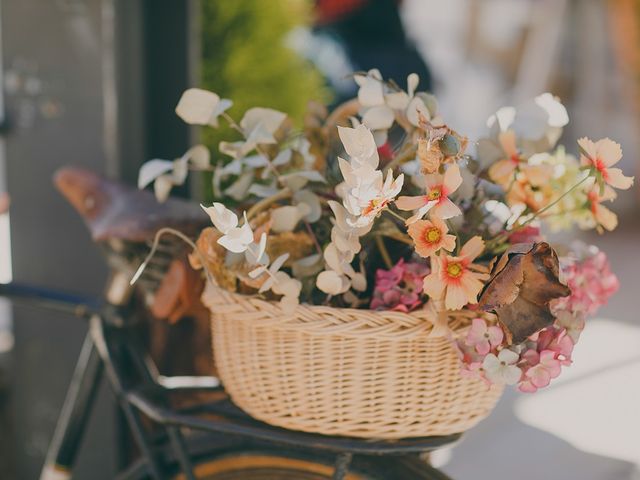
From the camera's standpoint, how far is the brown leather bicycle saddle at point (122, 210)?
1552 millimetres

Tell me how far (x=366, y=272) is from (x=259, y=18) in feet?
5.20

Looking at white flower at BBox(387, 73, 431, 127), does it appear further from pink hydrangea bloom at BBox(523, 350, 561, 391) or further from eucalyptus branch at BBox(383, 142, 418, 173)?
pink hydrangea bloom at BBox(523, 350, 561, 391)

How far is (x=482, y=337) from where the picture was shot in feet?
3.83

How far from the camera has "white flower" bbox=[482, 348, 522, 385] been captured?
1.15m

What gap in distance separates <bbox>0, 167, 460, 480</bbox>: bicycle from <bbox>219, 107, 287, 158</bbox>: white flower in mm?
269

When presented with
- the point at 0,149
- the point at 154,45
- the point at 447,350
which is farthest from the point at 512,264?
the point at 0,149

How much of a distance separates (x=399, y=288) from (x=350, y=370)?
0.14 meters

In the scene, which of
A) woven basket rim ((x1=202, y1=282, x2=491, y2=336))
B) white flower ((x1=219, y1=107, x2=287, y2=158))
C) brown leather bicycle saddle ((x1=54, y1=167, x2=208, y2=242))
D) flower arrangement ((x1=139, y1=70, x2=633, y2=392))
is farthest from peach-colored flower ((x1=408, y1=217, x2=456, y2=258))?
brown leather bicycle saddle ((x1=54, y1=167, x2=208, y2=242))

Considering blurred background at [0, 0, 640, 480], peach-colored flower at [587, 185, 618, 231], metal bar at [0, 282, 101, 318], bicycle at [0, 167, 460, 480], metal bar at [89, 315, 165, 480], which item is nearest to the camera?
peach-colored flower at [587, 185, 618, 231]

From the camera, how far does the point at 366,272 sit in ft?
4.44

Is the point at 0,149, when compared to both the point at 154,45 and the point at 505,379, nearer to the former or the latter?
the point at 154,45

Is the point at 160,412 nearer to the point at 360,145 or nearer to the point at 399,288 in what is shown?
the point at 399,288

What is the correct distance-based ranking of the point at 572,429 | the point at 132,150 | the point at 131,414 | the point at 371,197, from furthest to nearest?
the point at 572,429, the point at 132,150, the point at 131,414, the point at 371,197

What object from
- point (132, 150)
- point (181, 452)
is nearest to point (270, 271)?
point (181, 452)
